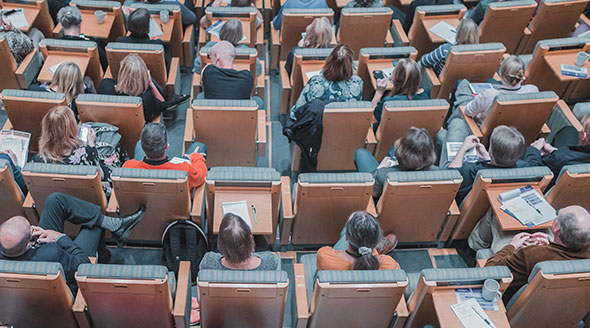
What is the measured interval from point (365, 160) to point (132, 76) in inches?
76.9

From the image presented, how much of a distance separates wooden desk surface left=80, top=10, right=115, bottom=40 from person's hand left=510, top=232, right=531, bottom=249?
386 centimetres

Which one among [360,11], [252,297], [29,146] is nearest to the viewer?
[252,297]

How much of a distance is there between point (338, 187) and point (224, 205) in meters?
0.72

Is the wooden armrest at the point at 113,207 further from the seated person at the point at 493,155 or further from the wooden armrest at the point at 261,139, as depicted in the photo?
the seated person at the point at 493,155

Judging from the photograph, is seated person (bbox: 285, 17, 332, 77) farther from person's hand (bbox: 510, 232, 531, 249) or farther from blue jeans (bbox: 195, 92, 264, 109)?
person's hand (bbox: 510, 232, 531, 249)

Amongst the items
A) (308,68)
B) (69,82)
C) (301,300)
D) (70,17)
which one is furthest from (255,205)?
(70,17)

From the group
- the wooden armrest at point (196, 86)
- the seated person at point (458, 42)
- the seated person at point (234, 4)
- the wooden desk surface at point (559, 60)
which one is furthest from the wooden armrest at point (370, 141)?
the seated person at point (234, 4)

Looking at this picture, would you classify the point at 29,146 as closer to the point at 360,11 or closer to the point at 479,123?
the point at 360,11

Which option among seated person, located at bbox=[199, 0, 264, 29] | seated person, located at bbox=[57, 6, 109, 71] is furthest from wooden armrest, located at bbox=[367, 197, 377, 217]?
seated person, located at bbox=[57, 6, 109, 71]

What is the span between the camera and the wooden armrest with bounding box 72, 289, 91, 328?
287cm

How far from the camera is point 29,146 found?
4148 mm

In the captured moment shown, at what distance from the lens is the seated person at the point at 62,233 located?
286cm

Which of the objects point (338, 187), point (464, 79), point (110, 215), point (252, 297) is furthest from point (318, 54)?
point (252, 297)

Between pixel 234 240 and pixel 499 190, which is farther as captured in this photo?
pixel 499 190
